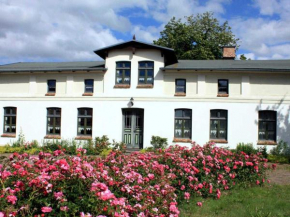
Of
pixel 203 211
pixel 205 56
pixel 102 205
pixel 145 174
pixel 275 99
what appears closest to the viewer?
pixel 102 205

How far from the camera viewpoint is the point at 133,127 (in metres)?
16.0

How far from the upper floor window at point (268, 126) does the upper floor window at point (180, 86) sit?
4561 mm

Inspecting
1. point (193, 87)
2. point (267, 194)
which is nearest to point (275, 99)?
point (193, 87)

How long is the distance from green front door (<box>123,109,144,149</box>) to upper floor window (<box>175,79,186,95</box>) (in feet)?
7.92

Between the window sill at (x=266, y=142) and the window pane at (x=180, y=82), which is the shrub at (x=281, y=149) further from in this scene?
the window pane at (x=180, y=82)

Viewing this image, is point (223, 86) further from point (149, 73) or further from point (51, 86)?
point (51, 86)

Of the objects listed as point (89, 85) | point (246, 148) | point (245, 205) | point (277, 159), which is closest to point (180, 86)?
point (246, 148)

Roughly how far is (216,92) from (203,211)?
1013cm

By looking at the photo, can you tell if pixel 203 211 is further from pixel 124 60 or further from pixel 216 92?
pixel 124 60

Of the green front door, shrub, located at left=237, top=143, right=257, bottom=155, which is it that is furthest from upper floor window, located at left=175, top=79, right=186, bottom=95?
shrub, located at left=237, top=143, right=257, bottom=155

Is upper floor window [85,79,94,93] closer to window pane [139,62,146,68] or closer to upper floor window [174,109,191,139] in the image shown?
window pane [139,62,146,68]

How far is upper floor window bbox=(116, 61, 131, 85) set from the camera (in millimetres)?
16047

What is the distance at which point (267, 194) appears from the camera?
748cm

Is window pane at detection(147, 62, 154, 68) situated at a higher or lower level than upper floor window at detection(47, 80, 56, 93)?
higher
